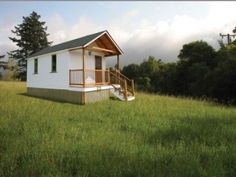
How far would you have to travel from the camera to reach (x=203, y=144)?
6.71 meters

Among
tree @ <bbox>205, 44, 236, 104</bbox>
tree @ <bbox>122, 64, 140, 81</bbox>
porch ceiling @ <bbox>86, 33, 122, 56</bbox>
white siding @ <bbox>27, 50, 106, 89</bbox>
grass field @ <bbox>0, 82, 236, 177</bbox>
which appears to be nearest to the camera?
grass field @ <bbox>0, 82, 236, 177</bbox>

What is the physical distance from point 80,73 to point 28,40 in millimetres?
40348

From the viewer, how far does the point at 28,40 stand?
53.4 meters

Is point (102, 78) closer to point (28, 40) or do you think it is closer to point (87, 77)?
point (87, 77)

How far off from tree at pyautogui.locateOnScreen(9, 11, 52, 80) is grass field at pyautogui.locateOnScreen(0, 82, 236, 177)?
46194 mm

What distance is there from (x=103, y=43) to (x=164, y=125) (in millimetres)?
13126

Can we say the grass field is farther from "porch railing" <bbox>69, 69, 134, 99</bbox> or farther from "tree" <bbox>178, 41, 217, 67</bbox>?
"tree" <bbox>178, 41, 217, 67</bbox>

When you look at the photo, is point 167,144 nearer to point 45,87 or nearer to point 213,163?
point 213,163

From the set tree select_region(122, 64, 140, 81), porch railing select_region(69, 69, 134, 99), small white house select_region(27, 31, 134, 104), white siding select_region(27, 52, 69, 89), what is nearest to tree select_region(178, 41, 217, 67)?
porch railing select_region(69, 69, 134, 99)

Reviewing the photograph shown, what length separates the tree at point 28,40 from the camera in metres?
52.7

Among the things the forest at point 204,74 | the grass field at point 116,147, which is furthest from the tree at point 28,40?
the grass field at point 116,147

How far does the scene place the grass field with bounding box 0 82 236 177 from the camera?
16.4 ft

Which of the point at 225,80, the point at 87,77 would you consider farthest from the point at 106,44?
the point at 225,80

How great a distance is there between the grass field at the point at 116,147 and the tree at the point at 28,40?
46194 mm
